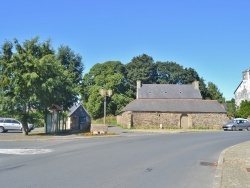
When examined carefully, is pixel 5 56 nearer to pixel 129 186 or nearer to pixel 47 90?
pixel 47 90

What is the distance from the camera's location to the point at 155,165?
39.4 feet

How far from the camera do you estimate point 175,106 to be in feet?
177

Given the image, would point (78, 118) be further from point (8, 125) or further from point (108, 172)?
point (108, 172)

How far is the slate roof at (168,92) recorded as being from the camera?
65.6 meters

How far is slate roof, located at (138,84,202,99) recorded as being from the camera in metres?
65.6

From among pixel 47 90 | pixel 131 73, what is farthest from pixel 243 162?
pixel 131 73

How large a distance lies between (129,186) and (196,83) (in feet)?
204

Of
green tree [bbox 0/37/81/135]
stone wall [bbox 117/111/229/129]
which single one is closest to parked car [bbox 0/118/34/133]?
green tree [bbox 0/37/81/135]

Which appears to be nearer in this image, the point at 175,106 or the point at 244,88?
the point at 175,106

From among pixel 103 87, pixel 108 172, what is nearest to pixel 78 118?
pixel 108 172

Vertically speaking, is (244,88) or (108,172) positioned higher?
(244,88)

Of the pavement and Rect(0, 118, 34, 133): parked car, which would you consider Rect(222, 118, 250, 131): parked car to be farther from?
the pavement

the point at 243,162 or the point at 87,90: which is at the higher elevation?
the point at 87,90

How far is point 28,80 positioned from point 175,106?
3135cm
